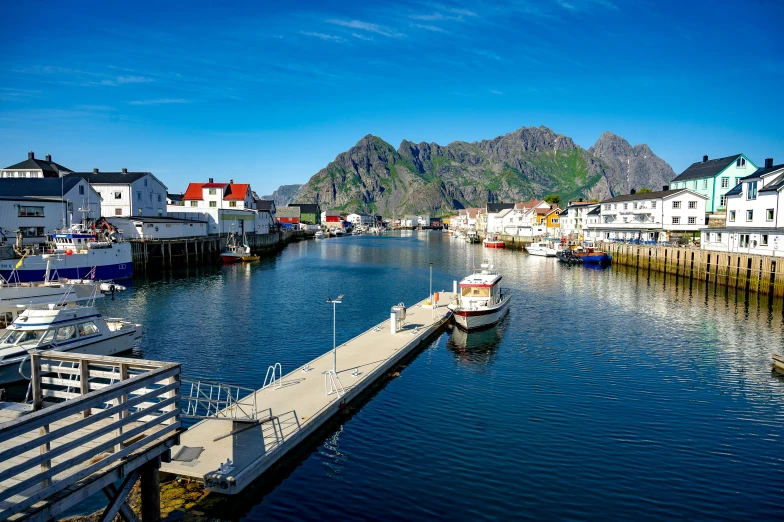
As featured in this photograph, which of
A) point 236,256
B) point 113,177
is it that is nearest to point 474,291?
point 236,256

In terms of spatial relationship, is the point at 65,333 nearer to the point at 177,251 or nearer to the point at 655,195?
the point at 177,251

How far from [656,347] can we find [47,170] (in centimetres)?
11122

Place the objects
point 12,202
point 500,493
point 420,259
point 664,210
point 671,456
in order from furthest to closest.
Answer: point 420,259 → point 664,210 → point 12,202 → point 671,456 → point 500,493

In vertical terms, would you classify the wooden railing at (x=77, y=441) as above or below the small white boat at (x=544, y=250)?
above

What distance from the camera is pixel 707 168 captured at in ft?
335

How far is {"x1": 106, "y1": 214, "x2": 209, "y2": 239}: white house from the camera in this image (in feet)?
260

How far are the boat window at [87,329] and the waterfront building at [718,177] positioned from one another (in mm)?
100394

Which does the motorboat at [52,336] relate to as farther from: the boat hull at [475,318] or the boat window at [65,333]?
the boat hull at [475,318]

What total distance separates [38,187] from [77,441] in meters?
78.3

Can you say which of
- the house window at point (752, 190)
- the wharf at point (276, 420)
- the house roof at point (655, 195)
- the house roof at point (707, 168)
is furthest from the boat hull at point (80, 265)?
the house roof at point (707, 168)

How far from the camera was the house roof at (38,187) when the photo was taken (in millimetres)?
70562

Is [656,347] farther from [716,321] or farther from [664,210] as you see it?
[664,210]

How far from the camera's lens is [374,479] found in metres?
16.4

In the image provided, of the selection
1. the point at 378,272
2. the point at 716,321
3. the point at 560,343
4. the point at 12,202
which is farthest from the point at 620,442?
the point at 12,202
